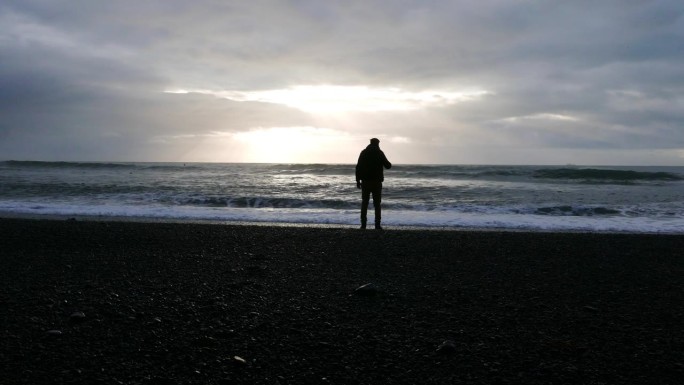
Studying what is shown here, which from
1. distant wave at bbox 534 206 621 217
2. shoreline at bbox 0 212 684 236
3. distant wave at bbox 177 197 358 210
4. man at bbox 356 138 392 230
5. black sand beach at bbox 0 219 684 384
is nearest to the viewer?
black sand beach at bbox 0 219 684 384

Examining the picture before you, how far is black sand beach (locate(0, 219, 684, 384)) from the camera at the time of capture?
10.1 ft

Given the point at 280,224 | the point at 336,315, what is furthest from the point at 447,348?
the point at 280,224

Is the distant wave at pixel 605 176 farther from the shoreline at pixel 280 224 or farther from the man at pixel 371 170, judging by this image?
the man at pixel 371 170

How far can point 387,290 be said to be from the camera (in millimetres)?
5145

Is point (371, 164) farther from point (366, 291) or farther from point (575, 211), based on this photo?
point (575, 211)

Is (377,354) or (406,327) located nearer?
(377,354)

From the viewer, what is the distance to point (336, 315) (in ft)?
13.9

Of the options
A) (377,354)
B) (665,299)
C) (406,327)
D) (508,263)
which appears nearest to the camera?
(377,354)

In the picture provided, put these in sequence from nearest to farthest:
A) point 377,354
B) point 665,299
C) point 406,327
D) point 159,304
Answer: point 377,354, point 406,327, point 159,304, point 665,299

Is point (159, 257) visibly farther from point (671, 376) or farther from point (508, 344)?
point (671, 376)

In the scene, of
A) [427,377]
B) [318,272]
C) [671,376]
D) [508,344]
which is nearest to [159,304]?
[318,272]

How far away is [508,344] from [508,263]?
11.4 feet

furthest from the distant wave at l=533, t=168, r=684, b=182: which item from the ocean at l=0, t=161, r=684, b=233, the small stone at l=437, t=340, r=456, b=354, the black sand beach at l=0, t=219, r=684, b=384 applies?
the small stone at l=437, t=340, r=456, b=354

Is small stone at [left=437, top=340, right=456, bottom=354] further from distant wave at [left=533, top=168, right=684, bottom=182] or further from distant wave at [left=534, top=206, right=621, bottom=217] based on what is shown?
distant wave at [left=533, top=168, right=684, bottom=182]
